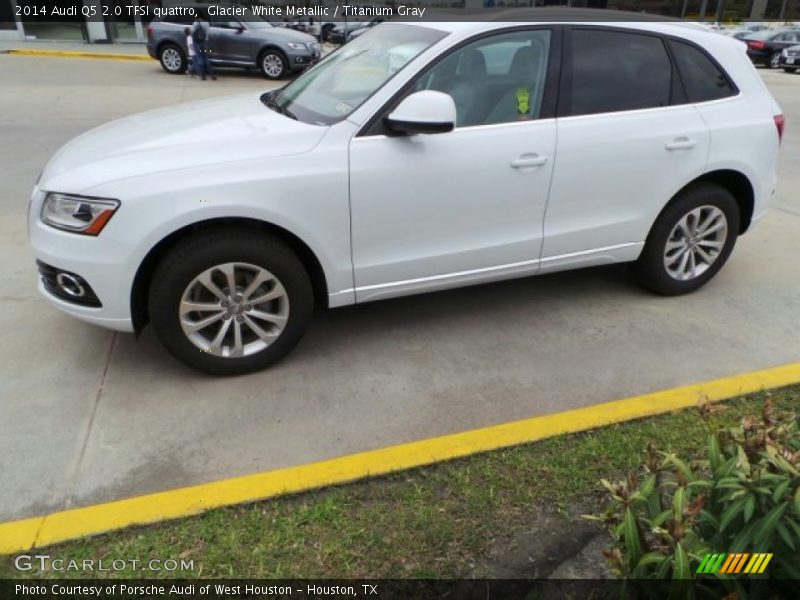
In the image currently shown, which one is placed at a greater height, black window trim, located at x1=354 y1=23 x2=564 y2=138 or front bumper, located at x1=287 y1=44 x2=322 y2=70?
black window trim, located at x1=354 y1=23 x2=564 y2=138

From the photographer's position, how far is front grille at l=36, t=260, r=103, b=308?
A: 9.99 feet

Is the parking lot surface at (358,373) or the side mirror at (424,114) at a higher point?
the side mirror at (424,114)

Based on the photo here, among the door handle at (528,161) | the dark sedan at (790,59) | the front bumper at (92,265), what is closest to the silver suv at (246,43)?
the door handle at (528,161)

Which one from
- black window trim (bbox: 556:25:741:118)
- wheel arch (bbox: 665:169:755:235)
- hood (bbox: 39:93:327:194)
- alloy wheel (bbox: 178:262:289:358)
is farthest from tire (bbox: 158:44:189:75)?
wheel arch (bbox: 665:169:755:235)

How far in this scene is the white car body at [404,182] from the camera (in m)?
2.99

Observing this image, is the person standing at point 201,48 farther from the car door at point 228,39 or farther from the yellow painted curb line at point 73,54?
the yellow painted curb line at point 73,54

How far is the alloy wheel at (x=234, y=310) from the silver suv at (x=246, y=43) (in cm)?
1327

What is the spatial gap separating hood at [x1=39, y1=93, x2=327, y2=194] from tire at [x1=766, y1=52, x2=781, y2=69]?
26479mm

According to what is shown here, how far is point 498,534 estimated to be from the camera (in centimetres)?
238

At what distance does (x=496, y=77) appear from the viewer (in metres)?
3.61

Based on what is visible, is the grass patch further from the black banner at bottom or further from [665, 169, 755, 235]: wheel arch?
[665, 169, 755, 235]: wheel arch

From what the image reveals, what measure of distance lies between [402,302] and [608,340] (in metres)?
1.33

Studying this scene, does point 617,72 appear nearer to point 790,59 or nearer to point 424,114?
point 424,114

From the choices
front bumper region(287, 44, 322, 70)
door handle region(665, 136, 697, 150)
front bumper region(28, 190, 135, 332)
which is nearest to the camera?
front bumper region(28, 190, 135, 332)
